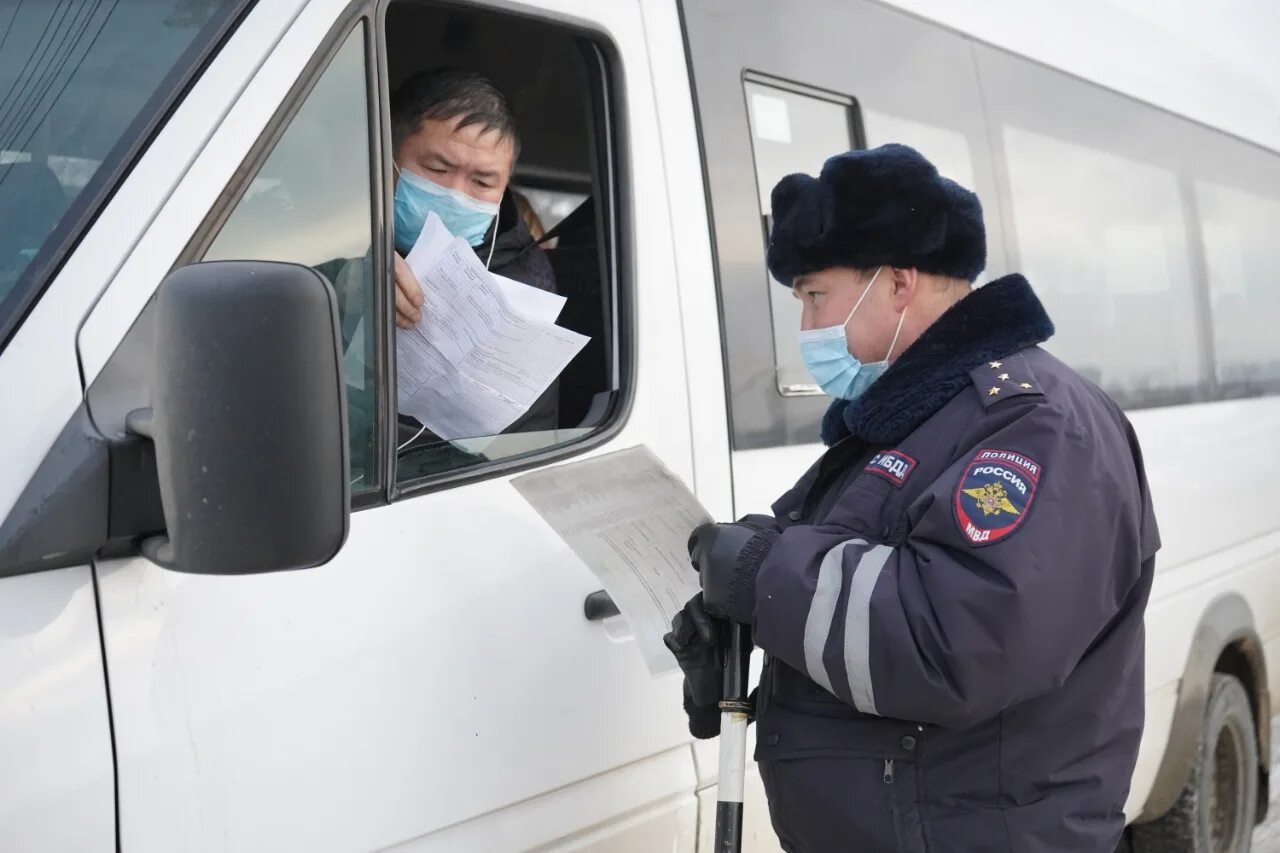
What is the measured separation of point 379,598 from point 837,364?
30.1 inches

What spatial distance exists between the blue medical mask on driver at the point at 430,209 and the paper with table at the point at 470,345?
120 millimetres

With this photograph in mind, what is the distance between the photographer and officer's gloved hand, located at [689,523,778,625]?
5.65ft

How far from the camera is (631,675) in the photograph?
7.28ft

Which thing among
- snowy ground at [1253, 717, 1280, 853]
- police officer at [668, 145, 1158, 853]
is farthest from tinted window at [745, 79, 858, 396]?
snowy ground at [1253, 717, 1280, 853]

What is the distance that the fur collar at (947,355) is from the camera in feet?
5.94

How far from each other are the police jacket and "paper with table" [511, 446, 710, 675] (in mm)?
177

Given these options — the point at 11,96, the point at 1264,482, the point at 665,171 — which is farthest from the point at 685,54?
the point at 1264,482

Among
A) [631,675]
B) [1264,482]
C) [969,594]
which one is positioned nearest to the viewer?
[969,594]

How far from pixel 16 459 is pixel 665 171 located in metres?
1.28

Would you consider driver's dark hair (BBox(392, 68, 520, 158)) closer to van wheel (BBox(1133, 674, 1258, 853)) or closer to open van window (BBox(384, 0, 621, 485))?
open van window (BBox(384, 0, 621, 485))

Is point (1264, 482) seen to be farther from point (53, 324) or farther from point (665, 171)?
point (53, 324)

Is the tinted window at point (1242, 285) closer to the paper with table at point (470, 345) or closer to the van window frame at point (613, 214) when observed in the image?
the van window frame at point (613, 214)

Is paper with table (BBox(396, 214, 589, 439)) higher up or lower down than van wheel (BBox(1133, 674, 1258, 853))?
higher up

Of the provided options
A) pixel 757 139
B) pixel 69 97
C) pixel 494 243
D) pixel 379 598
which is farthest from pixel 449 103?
pixel 379 598
